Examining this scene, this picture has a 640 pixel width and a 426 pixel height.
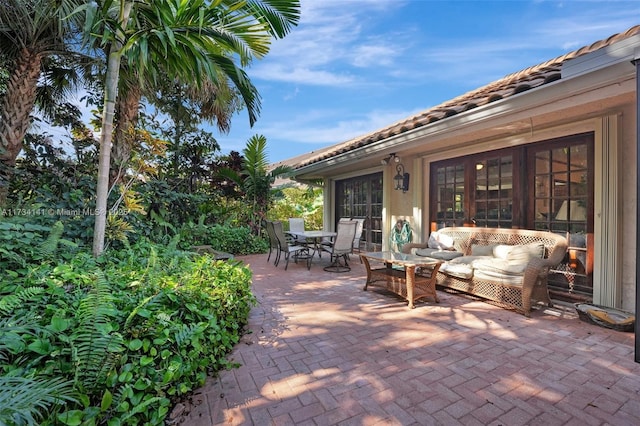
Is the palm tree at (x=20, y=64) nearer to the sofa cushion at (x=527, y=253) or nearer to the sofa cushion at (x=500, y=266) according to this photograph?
the sofa cushion at (x=500, y=266)

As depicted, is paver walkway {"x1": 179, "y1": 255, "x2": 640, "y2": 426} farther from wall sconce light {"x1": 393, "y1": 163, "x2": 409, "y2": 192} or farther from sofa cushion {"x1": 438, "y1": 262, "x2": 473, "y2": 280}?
wall sconce light {"x1": 393, "y1": 163, "x2": 409, "y2": 192}

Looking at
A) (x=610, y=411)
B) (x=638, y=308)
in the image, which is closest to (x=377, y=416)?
(x=610, y=411)

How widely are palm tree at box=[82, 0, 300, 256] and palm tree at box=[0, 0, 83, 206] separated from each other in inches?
54.2

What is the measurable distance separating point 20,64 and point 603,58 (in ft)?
23.4

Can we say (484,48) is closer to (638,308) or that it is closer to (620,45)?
(620,45)

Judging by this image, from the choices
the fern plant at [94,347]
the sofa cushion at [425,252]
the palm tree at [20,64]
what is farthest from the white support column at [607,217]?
the palm tree at [20,64]

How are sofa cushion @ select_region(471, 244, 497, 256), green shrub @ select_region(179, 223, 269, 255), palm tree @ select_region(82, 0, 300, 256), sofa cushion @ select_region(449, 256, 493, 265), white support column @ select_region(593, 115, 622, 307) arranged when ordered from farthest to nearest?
1. green shrub @ select_region(179, 223, 269, 255)
2. sofa cushion @ select_region(471, 244, 497, 256)
3. sofa cushion @ select_region(449, 256, 493, 265)
4. white support column @ select_region(593, 115, 622, 307)
5. palm tree @ select_region(82, 0, 300, 256)

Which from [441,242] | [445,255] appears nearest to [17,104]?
[445,255]

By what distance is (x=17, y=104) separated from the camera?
4281 mm

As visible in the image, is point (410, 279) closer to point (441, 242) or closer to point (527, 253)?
point (527, 253)

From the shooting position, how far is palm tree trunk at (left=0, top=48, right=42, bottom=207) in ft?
13.8

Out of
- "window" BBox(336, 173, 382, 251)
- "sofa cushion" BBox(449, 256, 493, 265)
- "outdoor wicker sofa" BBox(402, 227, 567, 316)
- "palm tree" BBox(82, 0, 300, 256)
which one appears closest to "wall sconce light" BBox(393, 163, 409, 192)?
Result: "window" BBox(336, 173, 382, 251)

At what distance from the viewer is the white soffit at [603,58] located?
7.99 feet

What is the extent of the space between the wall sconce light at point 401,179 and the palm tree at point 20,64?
6.26m
